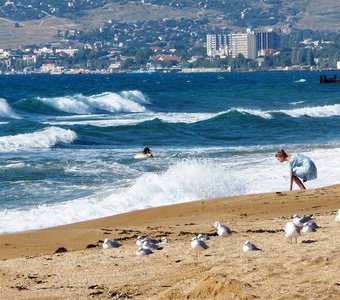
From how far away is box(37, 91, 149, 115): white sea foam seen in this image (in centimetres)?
5778

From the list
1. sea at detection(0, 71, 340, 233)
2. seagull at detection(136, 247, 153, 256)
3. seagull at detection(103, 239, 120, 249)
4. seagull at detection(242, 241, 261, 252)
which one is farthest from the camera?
sea at detection(0, 71, 340, 233)

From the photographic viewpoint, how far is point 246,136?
3575cm

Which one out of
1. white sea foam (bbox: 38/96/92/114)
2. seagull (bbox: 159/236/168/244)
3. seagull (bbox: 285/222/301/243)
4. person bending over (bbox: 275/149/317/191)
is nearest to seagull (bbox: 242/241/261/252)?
seagull (bbox: 285/222/301/243)

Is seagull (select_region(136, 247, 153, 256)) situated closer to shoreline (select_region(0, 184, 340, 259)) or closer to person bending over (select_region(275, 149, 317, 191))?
shoreline (select_region(0, 184, 340, 259))

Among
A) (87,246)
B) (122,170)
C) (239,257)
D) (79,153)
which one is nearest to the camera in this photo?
(239,257)

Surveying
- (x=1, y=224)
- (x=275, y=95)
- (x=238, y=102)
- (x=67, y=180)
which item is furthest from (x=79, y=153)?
(x=275, y=95)

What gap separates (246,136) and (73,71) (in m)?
162

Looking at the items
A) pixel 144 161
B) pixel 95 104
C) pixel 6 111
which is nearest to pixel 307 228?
pixel 144 161

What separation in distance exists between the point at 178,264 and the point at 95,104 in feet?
165

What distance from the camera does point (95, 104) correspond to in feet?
198

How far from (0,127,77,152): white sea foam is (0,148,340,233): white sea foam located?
901 cm

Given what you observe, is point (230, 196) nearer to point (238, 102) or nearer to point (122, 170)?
point (122, 170)

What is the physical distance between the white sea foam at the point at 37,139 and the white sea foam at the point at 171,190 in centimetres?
901

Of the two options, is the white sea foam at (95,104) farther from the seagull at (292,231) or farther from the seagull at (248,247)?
the seagull at (248,247)
